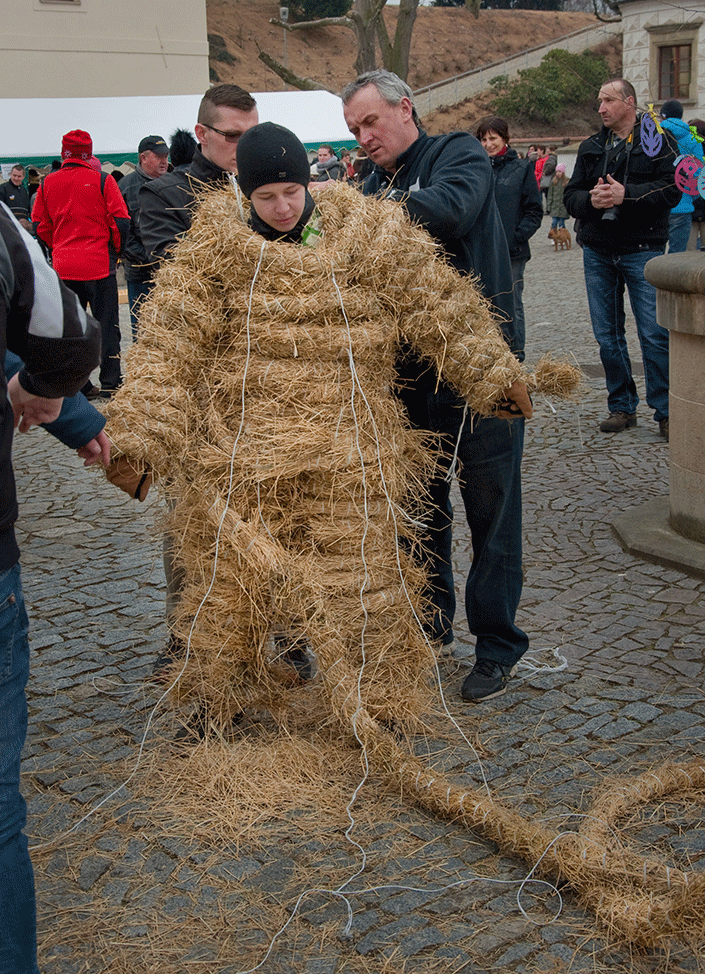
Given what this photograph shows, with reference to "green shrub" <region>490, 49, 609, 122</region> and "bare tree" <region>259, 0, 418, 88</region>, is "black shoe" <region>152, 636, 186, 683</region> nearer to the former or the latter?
"bare tree" <region>259, 0, 418, 88</region>

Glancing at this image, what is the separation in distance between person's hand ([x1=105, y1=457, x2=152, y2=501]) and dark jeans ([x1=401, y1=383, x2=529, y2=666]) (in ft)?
3.73

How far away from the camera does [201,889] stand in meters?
2.97

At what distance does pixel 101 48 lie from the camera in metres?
33.8

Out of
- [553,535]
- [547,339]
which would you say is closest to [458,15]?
[547,339]

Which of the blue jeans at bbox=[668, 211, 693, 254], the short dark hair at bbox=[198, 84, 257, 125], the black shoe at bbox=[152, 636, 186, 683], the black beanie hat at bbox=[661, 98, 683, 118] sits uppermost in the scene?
the black beanie hat at bbox=[661, 98, 683, 118]

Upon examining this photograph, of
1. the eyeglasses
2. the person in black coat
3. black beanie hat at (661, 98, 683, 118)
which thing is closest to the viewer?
the eyeglasses

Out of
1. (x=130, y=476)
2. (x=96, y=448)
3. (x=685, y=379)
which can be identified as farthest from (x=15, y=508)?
(x=685, y=379)

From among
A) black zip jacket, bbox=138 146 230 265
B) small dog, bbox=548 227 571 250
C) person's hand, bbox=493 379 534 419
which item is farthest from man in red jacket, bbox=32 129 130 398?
small dog, bbox=548 227 571 250

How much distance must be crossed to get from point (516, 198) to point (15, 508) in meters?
7.11

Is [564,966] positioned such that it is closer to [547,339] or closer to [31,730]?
[31,730]

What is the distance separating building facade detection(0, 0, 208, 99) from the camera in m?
32.6

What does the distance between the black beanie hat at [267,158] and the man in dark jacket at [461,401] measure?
41cm

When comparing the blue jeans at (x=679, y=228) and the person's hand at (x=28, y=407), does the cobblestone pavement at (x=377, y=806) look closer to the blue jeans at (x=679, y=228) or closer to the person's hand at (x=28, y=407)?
the person's hand at (x=28, y=407)

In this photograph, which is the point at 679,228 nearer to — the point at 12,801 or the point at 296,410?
the point at 296,410
